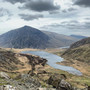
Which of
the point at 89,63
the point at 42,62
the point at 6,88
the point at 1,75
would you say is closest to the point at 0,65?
the point at 42,62

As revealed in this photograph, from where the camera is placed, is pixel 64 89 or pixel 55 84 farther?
pixel 55 84

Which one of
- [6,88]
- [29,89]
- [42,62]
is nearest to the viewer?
[6,88]

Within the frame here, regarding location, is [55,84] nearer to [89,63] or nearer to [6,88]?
[6,88]

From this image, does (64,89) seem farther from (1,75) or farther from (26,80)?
(1,75)

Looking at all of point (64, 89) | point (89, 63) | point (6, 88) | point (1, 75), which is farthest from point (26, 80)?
point (89, 63)

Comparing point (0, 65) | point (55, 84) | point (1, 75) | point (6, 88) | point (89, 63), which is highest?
point (6, 88)

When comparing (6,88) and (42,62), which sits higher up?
(6,88)

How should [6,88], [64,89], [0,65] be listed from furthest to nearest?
[0,65]
[64,89]
[6,88]

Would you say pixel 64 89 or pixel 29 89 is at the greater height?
pixel 29 89

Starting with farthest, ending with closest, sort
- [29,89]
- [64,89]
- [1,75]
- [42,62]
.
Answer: [42,62] → [1,75] → [64,89] → [29,89]
